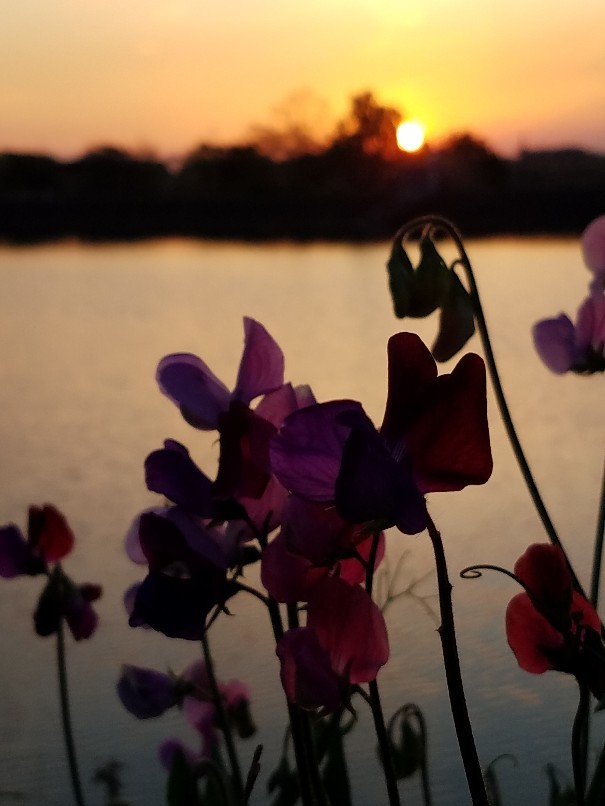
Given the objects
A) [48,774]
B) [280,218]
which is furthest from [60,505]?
[280,218]

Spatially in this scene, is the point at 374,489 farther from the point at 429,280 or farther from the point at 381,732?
the point at 429,280

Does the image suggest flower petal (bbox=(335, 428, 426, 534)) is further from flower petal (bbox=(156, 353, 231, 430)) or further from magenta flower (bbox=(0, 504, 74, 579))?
magenta flower (bbox=(0, 504, 74, 579))

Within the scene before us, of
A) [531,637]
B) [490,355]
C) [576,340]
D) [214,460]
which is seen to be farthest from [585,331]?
[214,460]

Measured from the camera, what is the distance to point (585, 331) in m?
0.60

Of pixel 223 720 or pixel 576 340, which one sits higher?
pixel 576 340

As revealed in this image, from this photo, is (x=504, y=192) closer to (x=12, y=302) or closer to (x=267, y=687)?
(x=12, y=302)

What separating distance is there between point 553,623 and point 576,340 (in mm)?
291

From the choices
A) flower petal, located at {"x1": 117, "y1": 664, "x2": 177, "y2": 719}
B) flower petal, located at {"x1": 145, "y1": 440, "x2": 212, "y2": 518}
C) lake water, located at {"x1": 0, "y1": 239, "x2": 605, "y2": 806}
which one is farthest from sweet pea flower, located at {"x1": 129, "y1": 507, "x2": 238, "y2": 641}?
lake water, located at {"x1": 0, "y1": 239, "x2": 605, "y2": 806}

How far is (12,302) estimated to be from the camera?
68.2 inches

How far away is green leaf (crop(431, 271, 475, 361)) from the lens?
47cm

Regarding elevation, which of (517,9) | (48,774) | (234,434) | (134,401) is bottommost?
(48,774)

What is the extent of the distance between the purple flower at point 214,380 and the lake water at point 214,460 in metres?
0.41

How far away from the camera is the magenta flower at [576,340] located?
59 centimetres

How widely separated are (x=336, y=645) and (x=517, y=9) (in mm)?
963
